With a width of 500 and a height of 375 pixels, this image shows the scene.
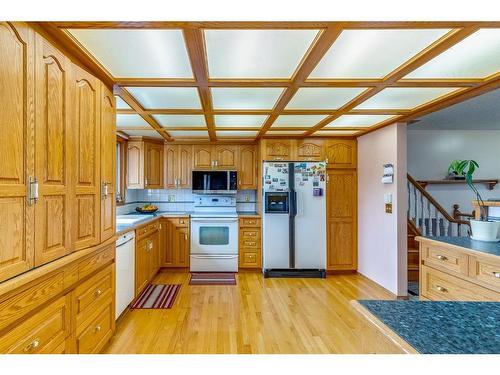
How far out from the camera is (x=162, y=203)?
508 cm

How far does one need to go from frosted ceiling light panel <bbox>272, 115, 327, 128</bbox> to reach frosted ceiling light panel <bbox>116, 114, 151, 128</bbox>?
5.24ft

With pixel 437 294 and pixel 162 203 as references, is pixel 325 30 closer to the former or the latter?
pixel 437 294

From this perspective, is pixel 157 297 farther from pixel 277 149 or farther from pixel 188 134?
pixel 277 149

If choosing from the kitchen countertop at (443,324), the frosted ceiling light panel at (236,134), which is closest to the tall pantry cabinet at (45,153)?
the kitchen countertop at (443,324)

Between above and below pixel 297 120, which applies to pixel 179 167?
below

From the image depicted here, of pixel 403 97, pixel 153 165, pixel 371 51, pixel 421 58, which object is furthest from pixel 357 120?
pixel 153 165

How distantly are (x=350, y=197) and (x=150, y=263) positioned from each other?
9.98 feet

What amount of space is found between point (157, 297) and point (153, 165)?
2.14m

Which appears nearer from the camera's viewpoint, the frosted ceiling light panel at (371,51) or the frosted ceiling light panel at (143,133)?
the frosted ceiling light panel at (371,51)

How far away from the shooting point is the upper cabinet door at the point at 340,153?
438cm

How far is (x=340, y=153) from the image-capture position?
14.4ft

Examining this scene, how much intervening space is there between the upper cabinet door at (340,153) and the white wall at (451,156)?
4.99 ft

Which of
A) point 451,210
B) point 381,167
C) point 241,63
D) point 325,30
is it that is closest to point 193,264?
point 381,167

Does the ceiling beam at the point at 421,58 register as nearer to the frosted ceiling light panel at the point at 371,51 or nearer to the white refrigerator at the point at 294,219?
the frosted ceiling light panel at the point at 371,51
